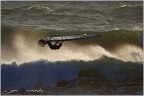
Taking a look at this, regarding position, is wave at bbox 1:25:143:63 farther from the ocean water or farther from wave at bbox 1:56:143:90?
wave at bbox 1:56:143:90

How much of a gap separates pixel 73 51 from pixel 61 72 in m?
2.17

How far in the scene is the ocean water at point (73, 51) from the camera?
14.4m

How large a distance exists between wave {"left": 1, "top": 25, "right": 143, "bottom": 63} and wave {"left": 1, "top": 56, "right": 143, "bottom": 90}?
0.47 metres

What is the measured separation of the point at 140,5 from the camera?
2511 cm

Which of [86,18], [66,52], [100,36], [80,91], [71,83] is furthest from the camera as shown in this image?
[86,18]

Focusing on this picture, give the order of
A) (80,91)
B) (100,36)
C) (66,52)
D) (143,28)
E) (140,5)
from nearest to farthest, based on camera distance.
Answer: (80,91)
(66,52)
(100,36)
(143,28)
(140,5)

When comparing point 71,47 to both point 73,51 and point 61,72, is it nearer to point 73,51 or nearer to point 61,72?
point 73,51

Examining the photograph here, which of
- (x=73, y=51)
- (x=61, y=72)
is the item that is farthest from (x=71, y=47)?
(x=61, y=72)

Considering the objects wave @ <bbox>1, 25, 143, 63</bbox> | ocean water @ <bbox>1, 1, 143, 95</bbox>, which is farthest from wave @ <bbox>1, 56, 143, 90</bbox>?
wave @ <bbox>1, 25, 143, 63</bbox>

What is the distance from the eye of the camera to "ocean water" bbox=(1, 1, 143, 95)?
14359 mm

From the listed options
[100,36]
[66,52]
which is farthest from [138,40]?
[66,52]

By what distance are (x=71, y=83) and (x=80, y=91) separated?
1.17 meters

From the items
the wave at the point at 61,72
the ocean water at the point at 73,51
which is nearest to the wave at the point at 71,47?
the ocean water at the point at 73,51

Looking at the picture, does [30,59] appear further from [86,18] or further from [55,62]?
[86,18]
